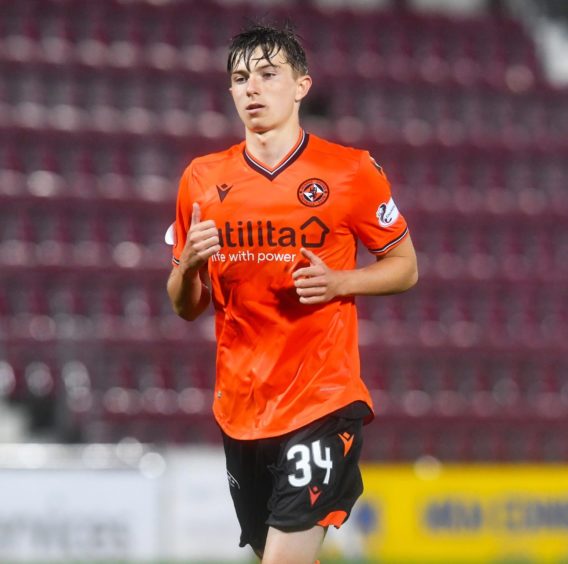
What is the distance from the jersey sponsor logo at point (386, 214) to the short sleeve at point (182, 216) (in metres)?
0.56

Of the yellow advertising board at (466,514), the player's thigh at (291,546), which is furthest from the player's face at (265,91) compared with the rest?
the yellow advertising board at (466,514)

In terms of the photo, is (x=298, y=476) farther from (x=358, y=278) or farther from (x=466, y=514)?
(x=466, y=514)

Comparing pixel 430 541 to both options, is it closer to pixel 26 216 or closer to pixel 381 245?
pixel 26 216

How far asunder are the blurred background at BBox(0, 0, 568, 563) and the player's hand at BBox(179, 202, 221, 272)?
5.28 meters

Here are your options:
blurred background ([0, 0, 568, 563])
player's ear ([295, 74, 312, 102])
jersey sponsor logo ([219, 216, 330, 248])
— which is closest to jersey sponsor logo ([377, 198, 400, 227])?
jersey sponsor logo ([219, 216, 330, 248])

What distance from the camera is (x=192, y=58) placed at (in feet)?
42.2

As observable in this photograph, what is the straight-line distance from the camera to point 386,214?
146 inches

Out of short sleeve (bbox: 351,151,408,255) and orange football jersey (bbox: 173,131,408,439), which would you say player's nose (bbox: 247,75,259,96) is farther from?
short sleeve (bbox: 351,151,408,255)

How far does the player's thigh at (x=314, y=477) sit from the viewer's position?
354 cm

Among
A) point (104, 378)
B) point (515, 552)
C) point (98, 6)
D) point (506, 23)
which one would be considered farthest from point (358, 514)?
point (506, 23)

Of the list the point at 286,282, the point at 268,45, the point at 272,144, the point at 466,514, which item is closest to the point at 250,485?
the point at 286,282

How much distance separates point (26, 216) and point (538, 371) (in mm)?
5063

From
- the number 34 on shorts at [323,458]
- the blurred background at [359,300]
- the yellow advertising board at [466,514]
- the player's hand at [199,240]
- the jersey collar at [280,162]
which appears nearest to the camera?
the player's hand at [199,240]

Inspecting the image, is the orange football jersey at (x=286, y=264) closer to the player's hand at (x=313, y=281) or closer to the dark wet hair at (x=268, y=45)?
the player's hand at (x=313, y=281)
